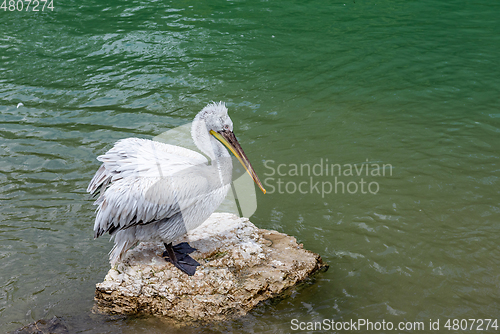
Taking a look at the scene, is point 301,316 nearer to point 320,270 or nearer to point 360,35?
point 320,270

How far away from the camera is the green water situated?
3680 mm

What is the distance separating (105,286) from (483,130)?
17.0 feet

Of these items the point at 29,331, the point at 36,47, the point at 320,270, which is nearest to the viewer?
the point at 29,331

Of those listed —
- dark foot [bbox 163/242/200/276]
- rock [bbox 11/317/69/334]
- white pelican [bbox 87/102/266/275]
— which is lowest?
rock [bbox 11/317/69/334]

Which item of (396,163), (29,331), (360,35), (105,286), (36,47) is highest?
(360,35)

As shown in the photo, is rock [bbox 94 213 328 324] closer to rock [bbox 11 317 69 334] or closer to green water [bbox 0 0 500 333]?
green water [bbox 0 0 500 333]

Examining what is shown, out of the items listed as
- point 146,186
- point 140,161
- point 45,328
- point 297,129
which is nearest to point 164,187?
point 146,186

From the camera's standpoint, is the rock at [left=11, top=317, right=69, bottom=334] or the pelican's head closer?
the rock at [left=11, top=317, right=69, bottom=334]

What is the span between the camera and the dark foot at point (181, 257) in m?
3.49

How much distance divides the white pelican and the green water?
0.70m

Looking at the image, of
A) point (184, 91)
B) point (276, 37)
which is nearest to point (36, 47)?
point (184, 91)

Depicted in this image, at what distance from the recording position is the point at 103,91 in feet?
23.3

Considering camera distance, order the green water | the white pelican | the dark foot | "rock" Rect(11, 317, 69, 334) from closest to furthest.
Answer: "rock" Rect(11, 317, 69, 334) < the white pelican < the dark foot < the green water

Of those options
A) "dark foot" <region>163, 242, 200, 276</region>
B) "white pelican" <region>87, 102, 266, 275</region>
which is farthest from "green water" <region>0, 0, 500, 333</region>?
"white pelican" <region>87, 102, 266, 275</region>
